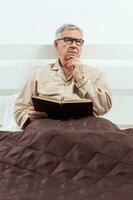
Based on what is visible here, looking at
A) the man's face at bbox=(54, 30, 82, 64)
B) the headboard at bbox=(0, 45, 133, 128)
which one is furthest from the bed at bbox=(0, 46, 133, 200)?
the headboard at bbox=(0, 45, 133, 128)

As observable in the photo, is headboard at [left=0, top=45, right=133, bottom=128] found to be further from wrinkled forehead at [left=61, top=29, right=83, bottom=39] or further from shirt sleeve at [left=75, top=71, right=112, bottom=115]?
shirt sleeve at [left=75, top=71, right=112, bottom=115]

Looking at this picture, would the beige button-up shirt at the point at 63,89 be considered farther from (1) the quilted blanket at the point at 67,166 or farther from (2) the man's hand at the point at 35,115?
(1) the quilted blanket at the point at 67,166

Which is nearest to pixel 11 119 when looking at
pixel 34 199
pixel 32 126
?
pixel 32 126

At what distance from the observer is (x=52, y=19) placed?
221 centimetres

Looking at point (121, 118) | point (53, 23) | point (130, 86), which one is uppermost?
point (53, 23)

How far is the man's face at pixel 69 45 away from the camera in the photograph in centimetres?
194

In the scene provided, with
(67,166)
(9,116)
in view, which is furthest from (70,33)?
(67,166)

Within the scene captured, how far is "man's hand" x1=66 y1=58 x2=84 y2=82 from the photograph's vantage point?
180cm

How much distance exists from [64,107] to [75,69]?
1.16 ft

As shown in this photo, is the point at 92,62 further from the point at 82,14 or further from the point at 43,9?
the point at 43,9

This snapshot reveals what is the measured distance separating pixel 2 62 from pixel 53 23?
0.40 metres

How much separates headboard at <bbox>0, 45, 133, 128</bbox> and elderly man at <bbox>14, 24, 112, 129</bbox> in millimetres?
232

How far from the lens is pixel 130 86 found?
2.20 metres

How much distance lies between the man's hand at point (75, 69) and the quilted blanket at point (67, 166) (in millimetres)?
540
